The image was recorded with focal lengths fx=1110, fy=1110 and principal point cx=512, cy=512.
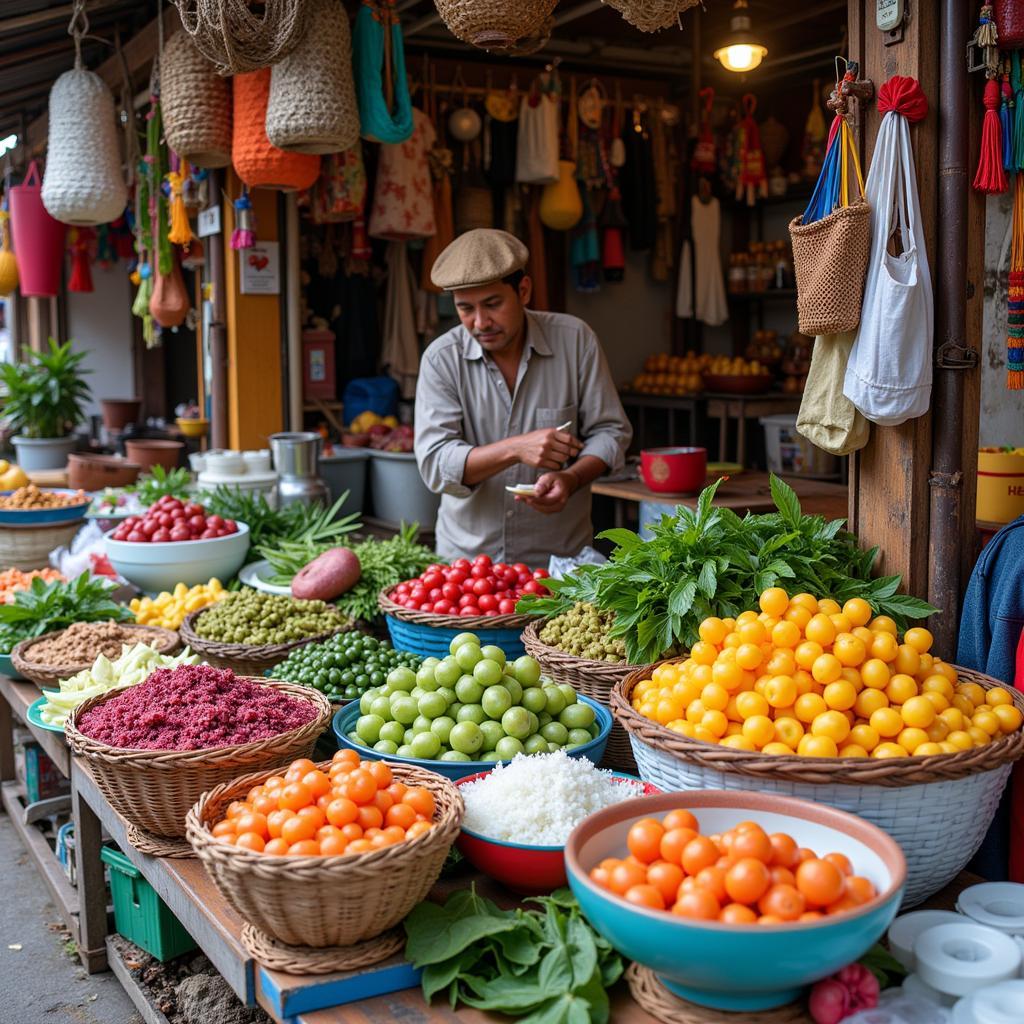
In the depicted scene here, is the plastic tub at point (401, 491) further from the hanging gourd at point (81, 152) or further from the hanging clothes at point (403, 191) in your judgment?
the hanging gourd at point (81, 152)

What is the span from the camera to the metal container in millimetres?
5191

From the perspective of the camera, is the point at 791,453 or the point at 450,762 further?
the point at 791,453

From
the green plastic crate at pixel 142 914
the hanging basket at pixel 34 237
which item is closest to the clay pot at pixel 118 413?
the hanging basket at pixel 34 237

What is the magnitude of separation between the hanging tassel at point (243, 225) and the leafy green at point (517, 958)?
4952 mm

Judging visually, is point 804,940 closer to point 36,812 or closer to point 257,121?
point 36,812

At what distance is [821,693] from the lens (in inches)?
74.1

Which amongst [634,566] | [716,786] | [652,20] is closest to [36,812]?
[634,566]

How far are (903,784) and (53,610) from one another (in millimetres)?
2854

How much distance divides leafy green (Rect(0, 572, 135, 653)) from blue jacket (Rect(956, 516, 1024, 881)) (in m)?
2.63

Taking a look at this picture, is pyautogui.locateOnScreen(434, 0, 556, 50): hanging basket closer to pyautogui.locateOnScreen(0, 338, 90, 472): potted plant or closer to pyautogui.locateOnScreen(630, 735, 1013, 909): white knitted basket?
pyautogui.locateOnScreen(630, 735, 1013, 909): white knitted basket

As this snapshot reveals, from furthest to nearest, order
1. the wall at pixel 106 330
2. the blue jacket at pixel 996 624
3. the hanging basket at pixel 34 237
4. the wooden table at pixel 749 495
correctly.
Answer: the wall at pixel 106 330
the hanging basket at pixel 34 237
the wooden table at pixel 749 495
the blue jacket at pixel 996 624

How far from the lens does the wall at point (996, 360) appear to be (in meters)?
4.62

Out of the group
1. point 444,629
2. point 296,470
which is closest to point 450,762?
point 444,629

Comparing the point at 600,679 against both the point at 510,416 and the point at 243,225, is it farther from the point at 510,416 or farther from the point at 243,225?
the point at 243,225
